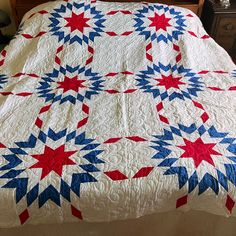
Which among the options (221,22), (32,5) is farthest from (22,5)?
(221,22)

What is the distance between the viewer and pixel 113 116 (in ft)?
4.31

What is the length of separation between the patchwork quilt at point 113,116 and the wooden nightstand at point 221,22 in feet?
1.19

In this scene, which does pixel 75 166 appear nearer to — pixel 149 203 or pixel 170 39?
pixel 149 203

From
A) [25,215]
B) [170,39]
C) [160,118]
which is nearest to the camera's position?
[25,215]

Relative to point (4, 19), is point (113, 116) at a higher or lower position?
lower

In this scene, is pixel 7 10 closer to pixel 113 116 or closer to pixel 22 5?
pixel 22 5

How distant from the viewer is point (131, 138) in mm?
1186

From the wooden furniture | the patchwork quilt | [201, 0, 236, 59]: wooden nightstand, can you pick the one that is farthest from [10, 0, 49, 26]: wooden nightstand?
[201, 0, 236, 59]: wooden nightstand

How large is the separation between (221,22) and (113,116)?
4.61ft

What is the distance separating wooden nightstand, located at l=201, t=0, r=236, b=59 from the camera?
6.89 ft

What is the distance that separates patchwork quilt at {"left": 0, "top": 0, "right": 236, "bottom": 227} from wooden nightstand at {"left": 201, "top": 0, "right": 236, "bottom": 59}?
364 millimetres

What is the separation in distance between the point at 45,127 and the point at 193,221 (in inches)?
31.4

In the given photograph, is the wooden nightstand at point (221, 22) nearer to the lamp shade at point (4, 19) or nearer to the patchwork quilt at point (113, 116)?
the patchwork quilt at point (113, 116)

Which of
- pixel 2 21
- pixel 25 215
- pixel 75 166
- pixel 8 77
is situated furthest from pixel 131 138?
pixel 2 21
